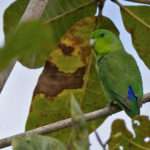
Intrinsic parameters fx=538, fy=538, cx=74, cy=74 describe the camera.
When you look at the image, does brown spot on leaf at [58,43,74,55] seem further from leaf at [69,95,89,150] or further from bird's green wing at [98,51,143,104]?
leaf at [69,95,89,150]

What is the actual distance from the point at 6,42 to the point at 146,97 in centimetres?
138

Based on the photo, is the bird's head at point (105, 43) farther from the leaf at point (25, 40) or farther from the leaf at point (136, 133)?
the leaf at point (25, 40)

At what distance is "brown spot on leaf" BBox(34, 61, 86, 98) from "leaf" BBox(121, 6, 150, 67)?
24 centimetres

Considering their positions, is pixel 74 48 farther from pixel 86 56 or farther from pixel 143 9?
pixel 143 9

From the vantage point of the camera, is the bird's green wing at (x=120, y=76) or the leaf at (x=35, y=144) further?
the bird's green wing at (x=120, y=76)

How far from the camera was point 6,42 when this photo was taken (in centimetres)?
47

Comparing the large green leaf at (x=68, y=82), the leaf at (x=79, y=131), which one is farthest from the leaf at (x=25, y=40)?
the large green leaf at (x=68, y=82)

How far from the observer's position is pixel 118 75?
2.43 metres

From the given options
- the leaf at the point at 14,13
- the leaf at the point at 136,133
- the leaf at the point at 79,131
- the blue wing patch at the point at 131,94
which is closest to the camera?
the leaf at the point at 79,131

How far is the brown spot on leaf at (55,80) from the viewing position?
2.06 metres

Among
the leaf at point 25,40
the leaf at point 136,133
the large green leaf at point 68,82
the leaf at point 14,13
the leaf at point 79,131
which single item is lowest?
the leaf at point 136,133

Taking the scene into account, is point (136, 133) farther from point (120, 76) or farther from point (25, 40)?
point (25, 40)

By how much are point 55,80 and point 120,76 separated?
1.35 feet

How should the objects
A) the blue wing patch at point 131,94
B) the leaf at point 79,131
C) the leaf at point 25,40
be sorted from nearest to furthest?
1. the leaf at point 25,40
2. the leaf at point 79,131
3. the blue wing patch at point 131,94
